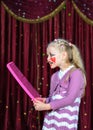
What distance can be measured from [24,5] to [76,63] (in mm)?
1498

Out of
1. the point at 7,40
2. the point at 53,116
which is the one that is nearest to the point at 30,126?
the point at 7,40

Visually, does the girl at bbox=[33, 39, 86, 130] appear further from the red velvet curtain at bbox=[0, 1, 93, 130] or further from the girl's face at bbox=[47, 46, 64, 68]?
the red velvet curtain at bbox=[0, 1, 93, 130]

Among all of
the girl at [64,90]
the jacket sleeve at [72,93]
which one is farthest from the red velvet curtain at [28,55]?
the jacket sleeve at [72,93]

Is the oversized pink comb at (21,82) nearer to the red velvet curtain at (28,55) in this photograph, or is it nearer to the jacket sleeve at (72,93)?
the jacket sleeve at (72,93)

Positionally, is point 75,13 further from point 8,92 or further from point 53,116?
point 53,116

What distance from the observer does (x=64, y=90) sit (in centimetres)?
164

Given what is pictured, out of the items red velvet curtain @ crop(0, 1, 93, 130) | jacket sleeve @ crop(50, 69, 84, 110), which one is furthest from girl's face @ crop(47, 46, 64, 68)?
red velvet curtain @ crop(0, 1, 93, 130)

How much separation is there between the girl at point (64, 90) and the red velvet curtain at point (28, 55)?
1381 mm

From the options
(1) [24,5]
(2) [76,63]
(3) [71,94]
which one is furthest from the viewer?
(1) [24,5]

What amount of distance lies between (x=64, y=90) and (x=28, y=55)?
1.55m

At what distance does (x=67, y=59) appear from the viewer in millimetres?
1701

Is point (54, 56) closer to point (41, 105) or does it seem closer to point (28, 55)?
point (41, 105)

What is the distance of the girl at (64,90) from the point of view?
1.58m

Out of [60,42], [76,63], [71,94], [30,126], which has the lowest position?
[30,126]
